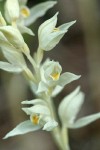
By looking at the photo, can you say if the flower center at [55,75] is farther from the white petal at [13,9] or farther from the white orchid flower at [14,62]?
the white petal at [13,9]

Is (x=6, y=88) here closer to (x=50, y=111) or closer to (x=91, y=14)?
(x=91, y=14)

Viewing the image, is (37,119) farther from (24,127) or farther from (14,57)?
(14,57)

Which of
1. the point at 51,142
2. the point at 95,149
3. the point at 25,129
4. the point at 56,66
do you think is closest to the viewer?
the point at 56,66

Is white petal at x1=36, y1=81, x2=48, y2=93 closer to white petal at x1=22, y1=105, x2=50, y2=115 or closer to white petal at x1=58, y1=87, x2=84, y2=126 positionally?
white petal at x1=22, y1=105, x2=50, y2=115

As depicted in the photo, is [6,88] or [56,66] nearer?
[56,66]

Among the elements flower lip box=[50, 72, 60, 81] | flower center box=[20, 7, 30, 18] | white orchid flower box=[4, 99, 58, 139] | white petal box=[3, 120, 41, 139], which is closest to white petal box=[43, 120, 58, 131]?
white orchid flower box=[4, 99, 58, 139]

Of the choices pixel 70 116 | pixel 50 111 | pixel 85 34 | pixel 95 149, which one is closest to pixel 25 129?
pixel 50 111
